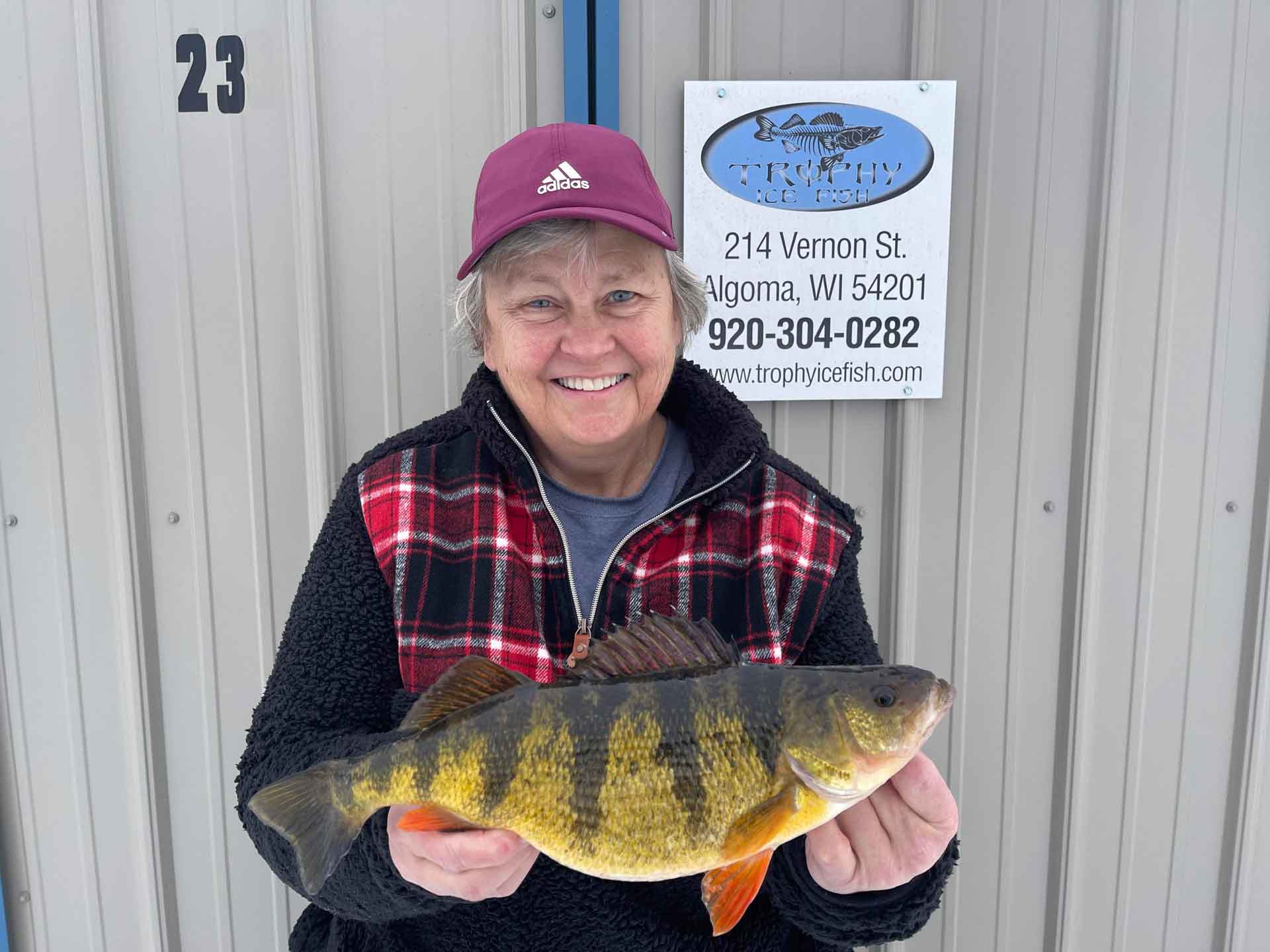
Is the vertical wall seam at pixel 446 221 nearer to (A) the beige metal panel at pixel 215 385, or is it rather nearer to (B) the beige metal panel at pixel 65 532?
(A) the beige metal panel at pixel 215 385

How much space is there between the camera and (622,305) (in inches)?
59.4

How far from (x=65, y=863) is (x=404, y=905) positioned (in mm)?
1625

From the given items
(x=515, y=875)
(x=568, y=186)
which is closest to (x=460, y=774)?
(x=515, y=875)

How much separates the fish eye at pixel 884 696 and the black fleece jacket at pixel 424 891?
364 millimetres

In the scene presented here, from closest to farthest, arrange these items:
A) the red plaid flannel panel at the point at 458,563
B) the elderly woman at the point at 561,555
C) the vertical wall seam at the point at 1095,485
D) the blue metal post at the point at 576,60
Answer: the elderly woman at the point at 561,555 → the red plaid flannel panel at the point at 458,563 → the blue metal post at the point at 576,60 → the vertical wall seam at the point at 1095,485

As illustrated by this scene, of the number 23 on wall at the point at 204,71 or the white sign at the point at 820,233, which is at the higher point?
the number 23 on wall at the point at 204,71

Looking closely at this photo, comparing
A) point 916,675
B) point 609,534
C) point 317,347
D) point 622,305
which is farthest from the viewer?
point 317,347

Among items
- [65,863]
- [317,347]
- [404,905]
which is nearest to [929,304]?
[317,347]

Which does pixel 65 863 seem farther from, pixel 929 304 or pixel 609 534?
pixel 929 304

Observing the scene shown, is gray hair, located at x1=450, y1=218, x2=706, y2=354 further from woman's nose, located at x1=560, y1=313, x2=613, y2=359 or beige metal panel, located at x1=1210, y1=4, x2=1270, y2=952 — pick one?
beige metal panel, located at x1=1210, y1=4, x2=1270, y2=952

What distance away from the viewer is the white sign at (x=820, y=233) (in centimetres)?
214

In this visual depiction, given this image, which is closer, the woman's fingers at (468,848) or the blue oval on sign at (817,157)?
the woman's fingers at (468,848)

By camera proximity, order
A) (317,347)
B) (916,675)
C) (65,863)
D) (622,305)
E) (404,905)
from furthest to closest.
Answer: (65,863), (317,347), (622,305), (404,905), (916,675)

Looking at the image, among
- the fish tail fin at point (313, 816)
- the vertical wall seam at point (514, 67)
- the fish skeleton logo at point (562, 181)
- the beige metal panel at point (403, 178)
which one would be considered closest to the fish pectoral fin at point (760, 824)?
the fish tail fin at point (313, 816)
